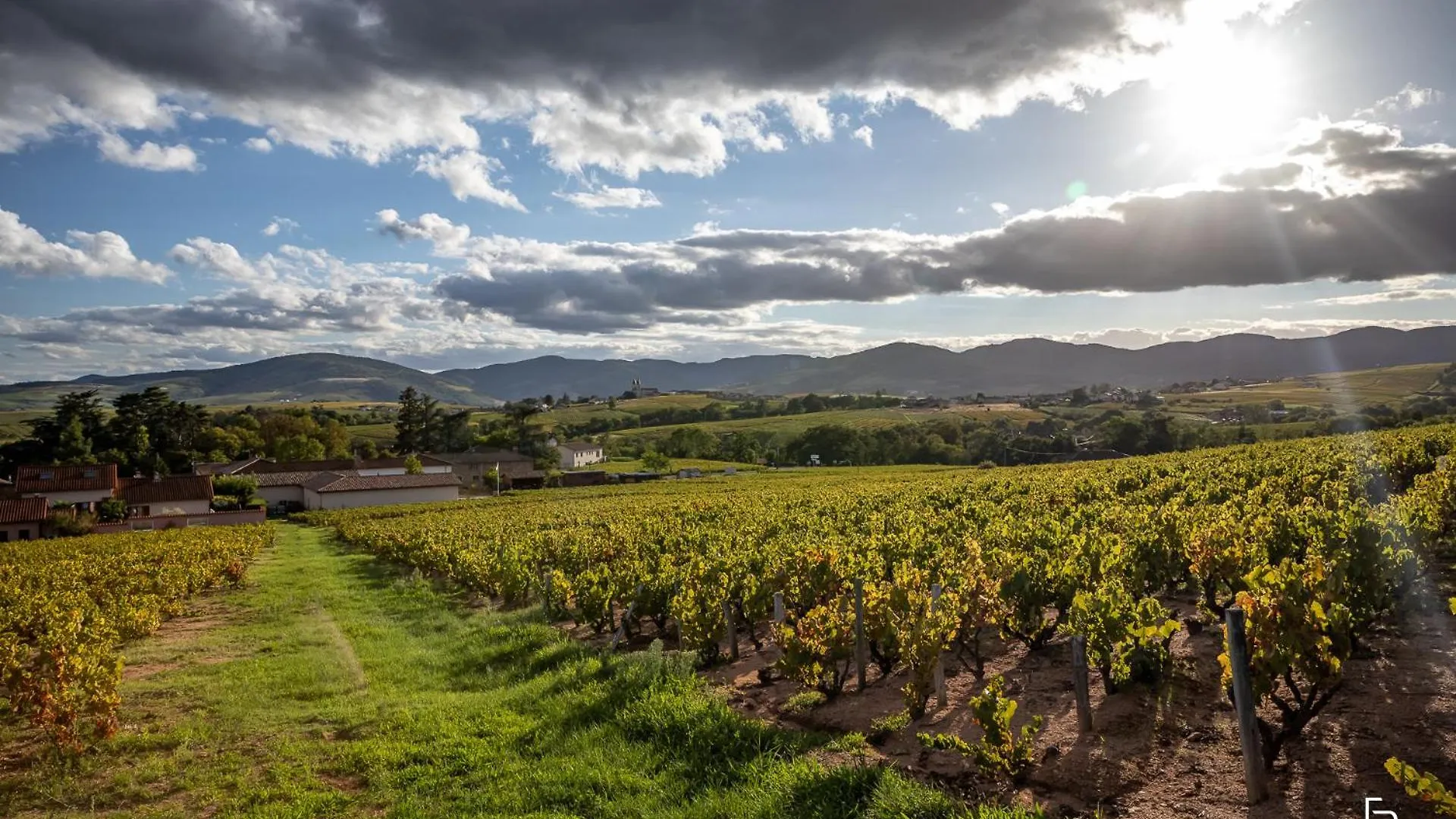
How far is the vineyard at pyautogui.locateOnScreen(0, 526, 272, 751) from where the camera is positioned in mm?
8844

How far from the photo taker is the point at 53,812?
7.53 m

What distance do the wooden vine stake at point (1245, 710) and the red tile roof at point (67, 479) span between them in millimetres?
78027

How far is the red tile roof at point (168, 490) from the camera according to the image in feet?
199

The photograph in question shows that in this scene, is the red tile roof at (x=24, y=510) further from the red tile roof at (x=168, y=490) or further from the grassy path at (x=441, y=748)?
the grassy path at (x=441, y=748)

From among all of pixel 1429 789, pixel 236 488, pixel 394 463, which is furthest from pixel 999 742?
pixel 394 463

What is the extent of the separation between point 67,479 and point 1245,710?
81013 millimetres

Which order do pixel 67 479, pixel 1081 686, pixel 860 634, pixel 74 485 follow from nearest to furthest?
pixel 1081 686 → pixel 860 634 → pixel 74 485 → pixel 67 479

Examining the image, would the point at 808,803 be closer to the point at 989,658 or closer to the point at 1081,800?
the point at 1081,800

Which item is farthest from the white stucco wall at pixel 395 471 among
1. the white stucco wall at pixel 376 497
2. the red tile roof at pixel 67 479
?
the red tile roof at pixel 67 479

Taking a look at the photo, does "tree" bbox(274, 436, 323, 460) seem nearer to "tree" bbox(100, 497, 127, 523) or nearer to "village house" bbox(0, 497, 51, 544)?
"tree" bbox(100, 497, 127, 523)

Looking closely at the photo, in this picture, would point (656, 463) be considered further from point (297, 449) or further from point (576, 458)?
point (297, 449)

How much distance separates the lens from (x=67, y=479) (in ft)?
204

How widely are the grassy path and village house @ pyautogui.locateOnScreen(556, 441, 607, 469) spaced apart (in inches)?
3876

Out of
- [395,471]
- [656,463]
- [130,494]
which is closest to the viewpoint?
[130,494]
